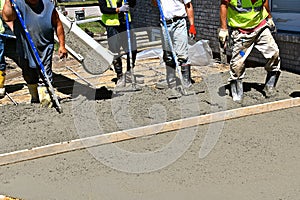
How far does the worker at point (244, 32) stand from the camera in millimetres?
6055

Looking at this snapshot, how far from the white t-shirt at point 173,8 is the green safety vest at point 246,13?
0.85 m

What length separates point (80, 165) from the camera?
475 cm

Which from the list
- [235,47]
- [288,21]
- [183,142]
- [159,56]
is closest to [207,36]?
[159,56]

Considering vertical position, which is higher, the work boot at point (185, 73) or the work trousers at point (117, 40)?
the work trousers at point (117, 40)

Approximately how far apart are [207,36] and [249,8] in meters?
3.62

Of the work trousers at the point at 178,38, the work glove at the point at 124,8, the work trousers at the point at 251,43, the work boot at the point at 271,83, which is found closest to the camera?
the work trousers at the point at 251,43

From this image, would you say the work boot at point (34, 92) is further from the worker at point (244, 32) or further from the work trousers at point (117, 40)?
the worker at point (244, 32)

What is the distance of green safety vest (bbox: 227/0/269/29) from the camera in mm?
6016

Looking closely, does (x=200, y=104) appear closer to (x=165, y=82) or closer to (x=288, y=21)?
(x=165, y=82)

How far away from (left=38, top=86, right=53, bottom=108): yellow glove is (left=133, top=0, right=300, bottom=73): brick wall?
3.73 m

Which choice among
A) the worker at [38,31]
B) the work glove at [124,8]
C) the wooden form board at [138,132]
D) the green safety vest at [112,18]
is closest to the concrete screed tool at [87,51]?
the green safety vest at [112,18]

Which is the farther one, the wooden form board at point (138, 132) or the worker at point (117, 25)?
the worker at point (117, 25)

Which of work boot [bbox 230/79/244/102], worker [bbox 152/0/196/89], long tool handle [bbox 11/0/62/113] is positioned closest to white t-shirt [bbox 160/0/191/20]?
worker [bbox 152/0/196/89]

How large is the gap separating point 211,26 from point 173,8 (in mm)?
2788
